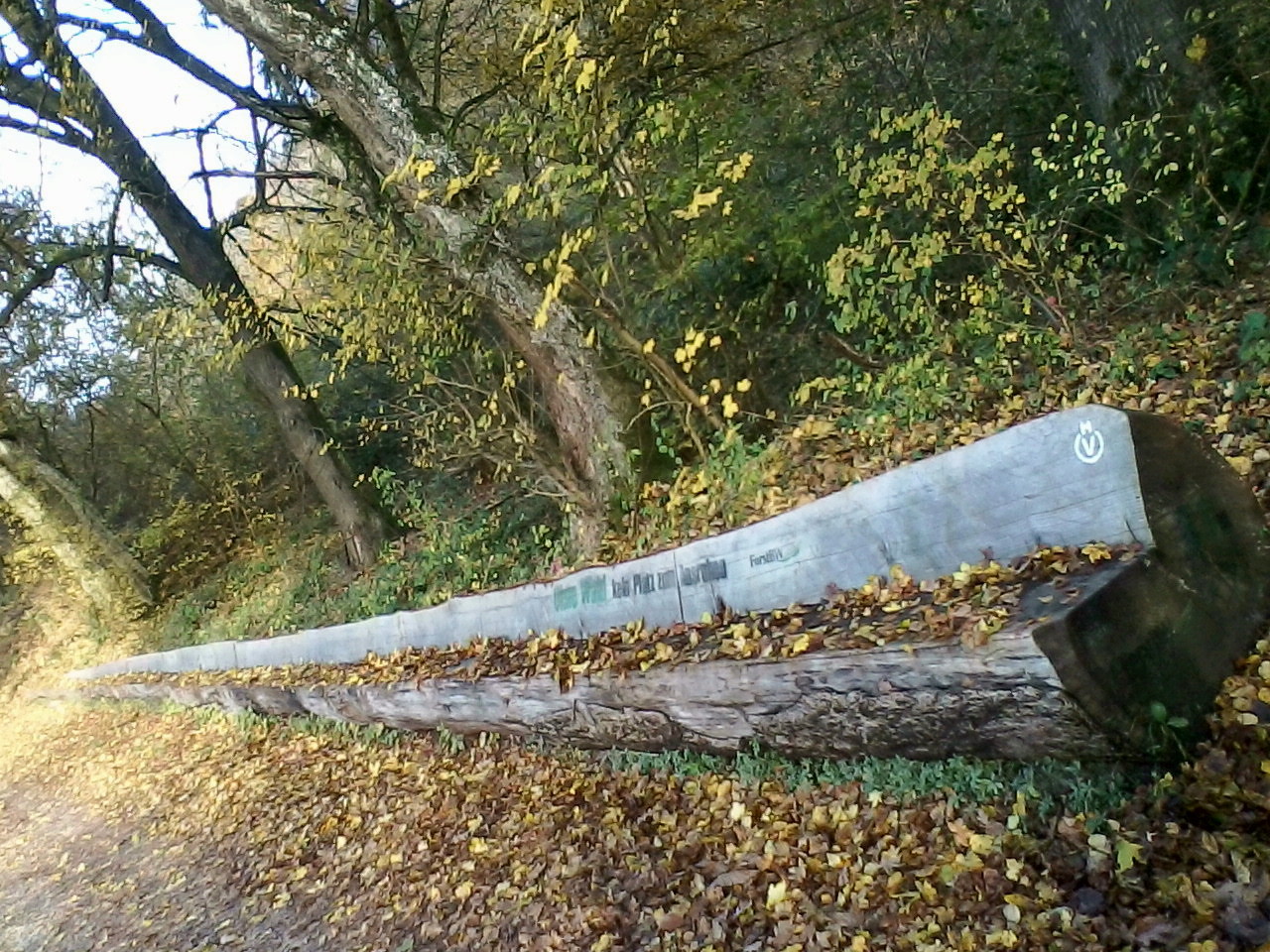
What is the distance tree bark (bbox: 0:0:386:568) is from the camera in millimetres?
8812

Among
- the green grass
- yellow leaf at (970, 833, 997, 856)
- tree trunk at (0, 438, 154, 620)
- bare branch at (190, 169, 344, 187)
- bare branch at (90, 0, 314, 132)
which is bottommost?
yellow leaf at (970, 833, 997, 856)

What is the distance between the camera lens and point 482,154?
5.30 meters

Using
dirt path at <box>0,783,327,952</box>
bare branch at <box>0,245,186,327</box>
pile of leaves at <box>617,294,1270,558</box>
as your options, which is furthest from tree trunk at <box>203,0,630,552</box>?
bare branch at <box>0,245,186,327</box>

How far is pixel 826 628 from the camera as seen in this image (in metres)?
3.77

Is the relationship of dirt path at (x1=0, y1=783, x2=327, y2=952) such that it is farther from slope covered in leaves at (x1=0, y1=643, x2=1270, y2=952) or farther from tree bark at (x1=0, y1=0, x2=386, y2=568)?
tree bark at (x1=0, y1=0, x2=386, y2=568)

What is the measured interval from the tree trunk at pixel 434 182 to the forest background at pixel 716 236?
0.07 ft

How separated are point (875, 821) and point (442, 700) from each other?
323 centimetres

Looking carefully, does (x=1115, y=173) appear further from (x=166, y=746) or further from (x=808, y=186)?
(x=166, y=746)

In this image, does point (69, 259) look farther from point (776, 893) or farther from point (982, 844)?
point (982, 844)

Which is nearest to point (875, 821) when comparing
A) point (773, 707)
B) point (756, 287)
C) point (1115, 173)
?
point (773, 707)

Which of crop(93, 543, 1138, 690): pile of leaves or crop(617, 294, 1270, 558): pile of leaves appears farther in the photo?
crop(617, 294, 1270, 558): pile of leaves

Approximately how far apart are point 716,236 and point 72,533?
10.5 metres

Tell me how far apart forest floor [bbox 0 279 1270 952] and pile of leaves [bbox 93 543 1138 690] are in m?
0.50

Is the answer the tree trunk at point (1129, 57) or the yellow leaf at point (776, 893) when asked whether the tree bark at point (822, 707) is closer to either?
the yellow leaf at point (776, 893)
